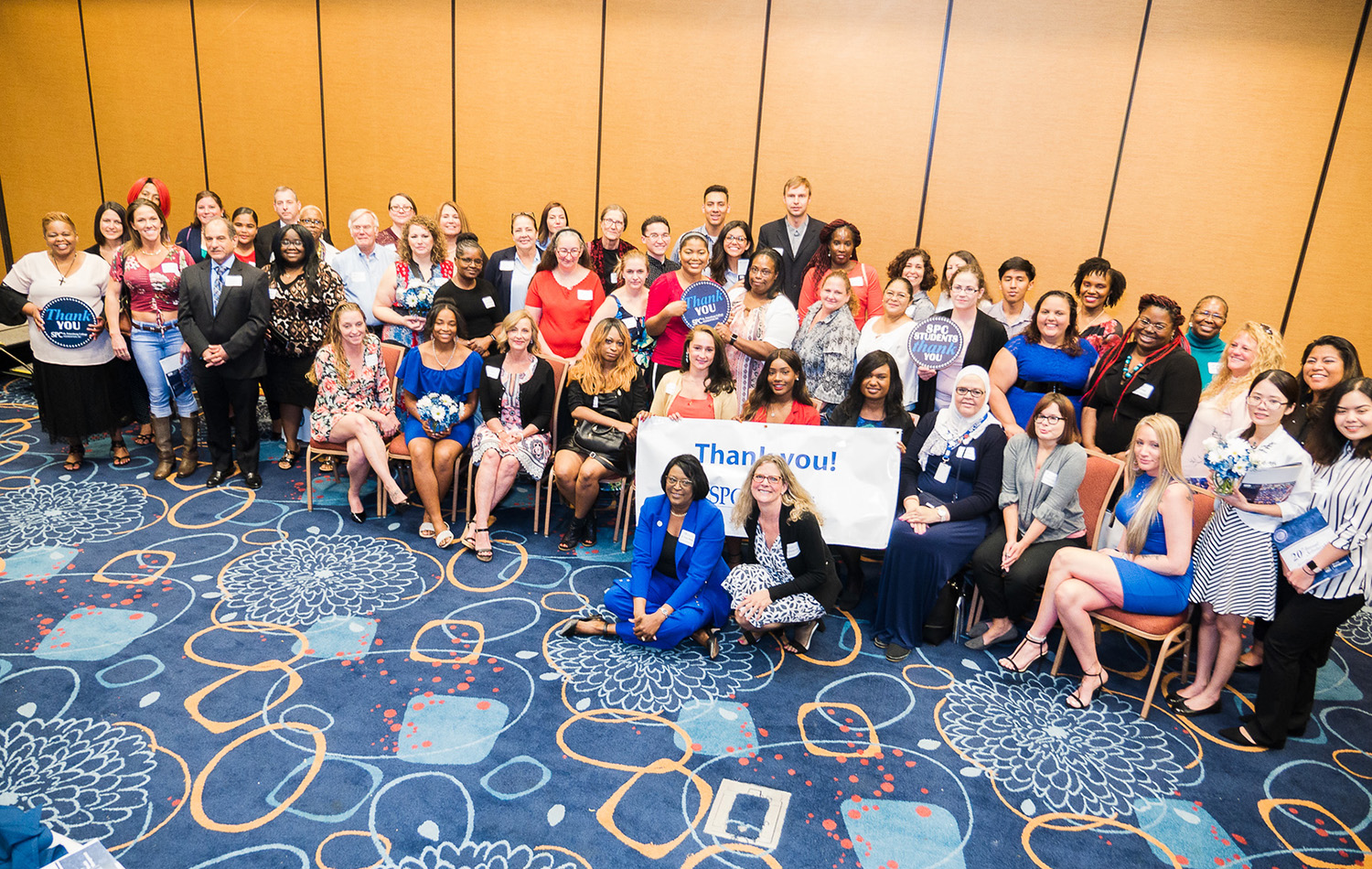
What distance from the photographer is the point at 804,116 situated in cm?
641

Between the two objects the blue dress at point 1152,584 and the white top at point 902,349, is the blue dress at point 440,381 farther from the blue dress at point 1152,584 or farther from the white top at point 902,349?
the blue dress at point 1152,584

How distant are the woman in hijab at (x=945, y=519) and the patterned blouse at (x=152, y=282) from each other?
15.7 feet

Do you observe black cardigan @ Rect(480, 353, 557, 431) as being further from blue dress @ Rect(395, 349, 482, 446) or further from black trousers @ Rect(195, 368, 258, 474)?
black trousers @ Rect(195, 368, 258, 474)

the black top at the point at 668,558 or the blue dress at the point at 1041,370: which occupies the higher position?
the blue dress at the point at 1041,370

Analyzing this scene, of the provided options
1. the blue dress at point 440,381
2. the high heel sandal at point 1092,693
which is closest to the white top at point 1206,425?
the high heel sandal at point 1092,693

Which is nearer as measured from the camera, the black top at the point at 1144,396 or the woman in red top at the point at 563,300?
the black top at the point at 1144,396

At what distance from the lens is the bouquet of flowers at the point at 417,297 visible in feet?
16.9

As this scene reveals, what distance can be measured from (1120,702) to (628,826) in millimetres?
2352

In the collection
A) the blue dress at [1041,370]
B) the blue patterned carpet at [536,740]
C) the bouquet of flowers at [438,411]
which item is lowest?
the blue patterned carpet at [536,740]

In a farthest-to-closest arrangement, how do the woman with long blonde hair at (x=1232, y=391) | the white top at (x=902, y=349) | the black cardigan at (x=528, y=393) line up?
the black cardigan at (x=528, y=393), the white top at (x=902, y=349), the woman with long blonde hair at (x=1232, y=391)

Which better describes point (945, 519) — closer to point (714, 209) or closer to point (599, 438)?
point (599, 438)

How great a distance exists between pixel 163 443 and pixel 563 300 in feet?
9.60

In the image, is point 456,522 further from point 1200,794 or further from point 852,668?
point 1200,794

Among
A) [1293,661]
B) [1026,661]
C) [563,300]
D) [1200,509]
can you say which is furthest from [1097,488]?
[563,300]
